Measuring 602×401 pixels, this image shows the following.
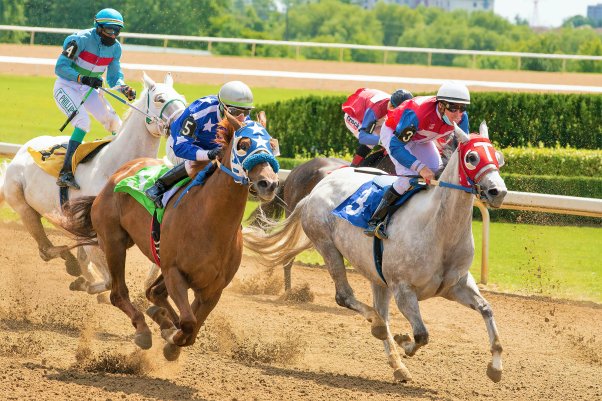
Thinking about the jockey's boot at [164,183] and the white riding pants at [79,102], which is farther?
the white riding pants at [79,102]

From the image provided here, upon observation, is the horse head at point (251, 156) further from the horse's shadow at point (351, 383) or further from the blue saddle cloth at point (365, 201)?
the horse's shadow at point (351, 383)

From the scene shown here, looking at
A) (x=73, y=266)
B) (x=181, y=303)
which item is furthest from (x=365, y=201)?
(x=73, y=266)

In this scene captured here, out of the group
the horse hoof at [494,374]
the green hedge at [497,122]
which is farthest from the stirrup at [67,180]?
the green hedge at [497,122]

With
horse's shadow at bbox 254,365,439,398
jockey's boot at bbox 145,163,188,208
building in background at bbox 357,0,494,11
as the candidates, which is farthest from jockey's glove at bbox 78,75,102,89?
building in background at bbox 357,0,494,11

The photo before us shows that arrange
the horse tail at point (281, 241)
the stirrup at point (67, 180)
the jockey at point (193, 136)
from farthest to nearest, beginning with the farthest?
the stirrup at point (67, 180) → the horse tail at point (281, 241) → the jockey at point (193, 136)

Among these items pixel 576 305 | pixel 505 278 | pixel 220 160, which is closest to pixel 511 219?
pixel 505 278

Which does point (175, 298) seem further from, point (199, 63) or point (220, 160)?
point (199, 63)

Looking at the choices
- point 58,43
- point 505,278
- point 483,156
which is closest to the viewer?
point 483,156

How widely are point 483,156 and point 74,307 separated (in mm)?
3765

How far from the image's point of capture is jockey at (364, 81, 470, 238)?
6492 millimetres

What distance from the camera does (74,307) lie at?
8266mm

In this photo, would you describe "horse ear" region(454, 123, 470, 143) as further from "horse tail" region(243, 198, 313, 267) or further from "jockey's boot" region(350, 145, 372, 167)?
"jockey's boot" region(350, 145, 372, 167)

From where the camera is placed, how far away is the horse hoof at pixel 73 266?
881cm

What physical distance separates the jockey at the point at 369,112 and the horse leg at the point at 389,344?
1722mm
